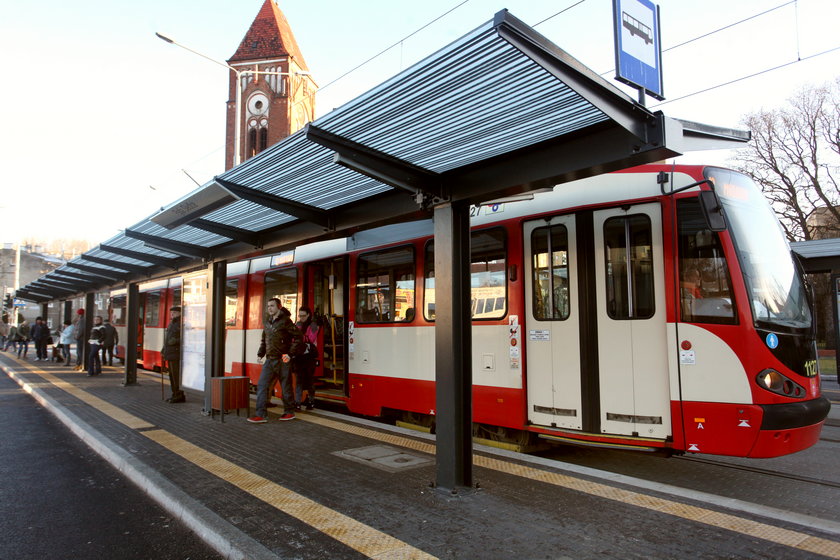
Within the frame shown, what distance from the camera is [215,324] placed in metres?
9.10

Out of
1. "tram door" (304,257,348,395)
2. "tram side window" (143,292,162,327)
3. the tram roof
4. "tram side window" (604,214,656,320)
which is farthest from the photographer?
"tram side window" (143,292,162,327)

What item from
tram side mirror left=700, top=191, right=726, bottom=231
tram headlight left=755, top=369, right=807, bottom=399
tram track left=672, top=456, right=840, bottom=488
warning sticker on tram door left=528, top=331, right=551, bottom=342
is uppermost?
tram side mirror left=700, top=191, right=726, bottom=231

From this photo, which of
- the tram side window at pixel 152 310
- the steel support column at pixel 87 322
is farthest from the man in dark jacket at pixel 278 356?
the steel support column at pixel 87 322

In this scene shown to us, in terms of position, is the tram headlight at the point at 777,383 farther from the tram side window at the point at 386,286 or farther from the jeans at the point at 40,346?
the jeans at the point at 40,346

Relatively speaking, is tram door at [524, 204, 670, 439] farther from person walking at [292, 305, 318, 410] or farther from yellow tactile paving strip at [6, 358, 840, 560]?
person walking at [292, 305, 318, 410]

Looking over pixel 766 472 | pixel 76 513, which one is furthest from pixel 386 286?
pixel 766 472

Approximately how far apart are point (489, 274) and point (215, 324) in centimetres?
489

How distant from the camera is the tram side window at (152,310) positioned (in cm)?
1717

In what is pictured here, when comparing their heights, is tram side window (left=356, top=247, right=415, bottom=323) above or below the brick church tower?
below

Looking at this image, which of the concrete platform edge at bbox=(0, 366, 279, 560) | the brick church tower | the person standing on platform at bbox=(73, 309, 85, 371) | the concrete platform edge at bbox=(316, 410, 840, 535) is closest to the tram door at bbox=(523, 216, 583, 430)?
the concrete platform edge at bbox=(316, 410, 840, 535)

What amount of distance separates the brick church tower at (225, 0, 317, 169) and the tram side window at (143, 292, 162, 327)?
23028mm

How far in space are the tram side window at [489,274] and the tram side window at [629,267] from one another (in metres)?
Answer: 1.18

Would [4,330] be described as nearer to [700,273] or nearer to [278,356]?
[278,356]

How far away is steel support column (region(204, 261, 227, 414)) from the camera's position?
29.9 feet
